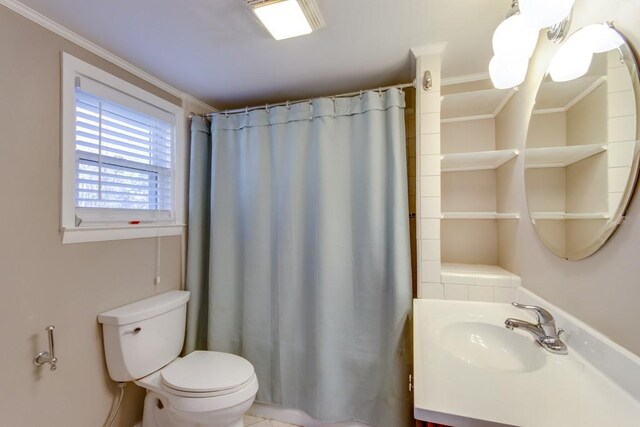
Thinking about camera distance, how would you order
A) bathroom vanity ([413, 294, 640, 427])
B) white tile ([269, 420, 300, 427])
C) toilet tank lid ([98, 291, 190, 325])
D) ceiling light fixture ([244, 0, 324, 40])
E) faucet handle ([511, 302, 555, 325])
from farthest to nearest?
white tile ([269, 420, 300, 427]) → toilet tank lid ([98, 291, 190, 325]) → ceiling light fixture ([244, 0, 324, 40]) → faucet handle ([511, 302, 555, 325]) → bathroom vanity ([413, 294, 640, 427])

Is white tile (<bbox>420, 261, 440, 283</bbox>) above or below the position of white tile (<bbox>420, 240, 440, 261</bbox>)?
below

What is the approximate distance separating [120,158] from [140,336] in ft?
3.32

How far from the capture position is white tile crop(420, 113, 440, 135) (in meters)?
1.45

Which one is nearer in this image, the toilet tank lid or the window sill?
the window sill

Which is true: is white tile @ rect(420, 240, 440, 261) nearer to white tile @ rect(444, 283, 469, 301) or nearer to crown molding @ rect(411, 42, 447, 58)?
white tile @ rect(444, 283, 469, 301)

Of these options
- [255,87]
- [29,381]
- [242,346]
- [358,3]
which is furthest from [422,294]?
[29,381]

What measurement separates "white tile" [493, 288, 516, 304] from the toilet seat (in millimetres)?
1381

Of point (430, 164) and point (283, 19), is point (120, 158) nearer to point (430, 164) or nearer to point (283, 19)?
point (283, 19)

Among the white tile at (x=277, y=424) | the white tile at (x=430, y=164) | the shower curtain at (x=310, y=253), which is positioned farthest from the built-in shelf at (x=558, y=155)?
the white tile at (x=277, y=424)

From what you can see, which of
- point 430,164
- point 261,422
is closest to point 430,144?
point 430,164

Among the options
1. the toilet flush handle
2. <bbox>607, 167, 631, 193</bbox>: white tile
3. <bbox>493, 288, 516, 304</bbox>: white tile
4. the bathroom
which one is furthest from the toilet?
<bbox>607, 167, 631, 193</bbox>: white tile

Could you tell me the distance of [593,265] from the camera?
866 millimetres

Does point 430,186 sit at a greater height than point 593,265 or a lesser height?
greater

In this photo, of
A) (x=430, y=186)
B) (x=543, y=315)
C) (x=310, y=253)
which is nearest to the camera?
(x=543, y=315)
